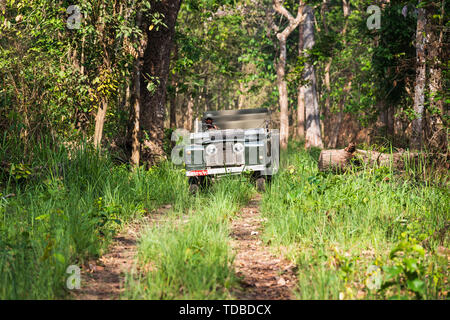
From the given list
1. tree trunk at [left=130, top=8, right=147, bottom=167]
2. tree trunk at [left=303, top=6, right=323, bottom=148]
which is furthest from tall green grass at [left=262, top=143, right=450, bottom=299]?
tree trunk at [left=303, top=6, right=323, bottom=148]

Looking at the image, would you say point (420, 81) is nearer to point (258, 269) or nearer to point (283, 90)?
point (258, 269)

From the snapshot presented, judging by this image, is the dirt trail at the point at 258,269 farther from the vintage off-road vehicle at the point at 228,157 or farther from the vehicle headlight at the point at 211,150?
the vehicle headlight at the point at 211,150

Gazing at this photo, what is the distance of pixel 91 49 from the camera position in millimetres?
9828

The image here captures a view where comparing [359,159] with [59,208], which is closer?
[59,208]

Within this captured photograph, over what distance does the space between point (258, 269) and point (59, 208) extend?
2.47 m

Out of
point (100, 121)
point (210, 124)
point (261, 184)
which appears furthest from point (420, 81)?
point (100, 121)

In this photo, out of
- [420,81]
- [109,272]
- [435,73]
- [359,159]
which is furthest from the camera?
[420,81]

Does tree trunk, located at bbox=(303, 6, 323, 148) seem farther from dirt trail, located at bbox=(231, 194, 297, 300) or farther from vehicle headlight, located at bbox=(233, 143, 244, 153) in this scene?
dirt trail, located at bbox=(231, 194, 297, 300)

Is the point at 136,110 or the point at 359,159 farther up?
the point at 136,110

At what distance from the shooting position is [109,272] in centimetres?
471

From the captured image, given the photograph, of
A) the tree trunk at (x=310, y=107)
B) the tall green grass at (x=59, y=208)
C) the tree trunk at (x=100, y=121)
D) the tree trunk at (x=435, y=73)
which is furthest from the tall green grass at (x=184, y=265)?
the tree trunk at (x=310, y=107)

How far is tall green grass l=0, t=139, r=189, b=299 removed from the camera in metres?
3.95

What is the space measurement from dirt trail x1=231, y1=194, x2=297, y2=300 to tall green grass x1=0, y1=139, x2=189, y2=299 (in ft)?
4.88

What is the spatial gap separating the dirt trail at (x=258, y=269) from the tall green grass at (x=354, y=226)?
15 cm
